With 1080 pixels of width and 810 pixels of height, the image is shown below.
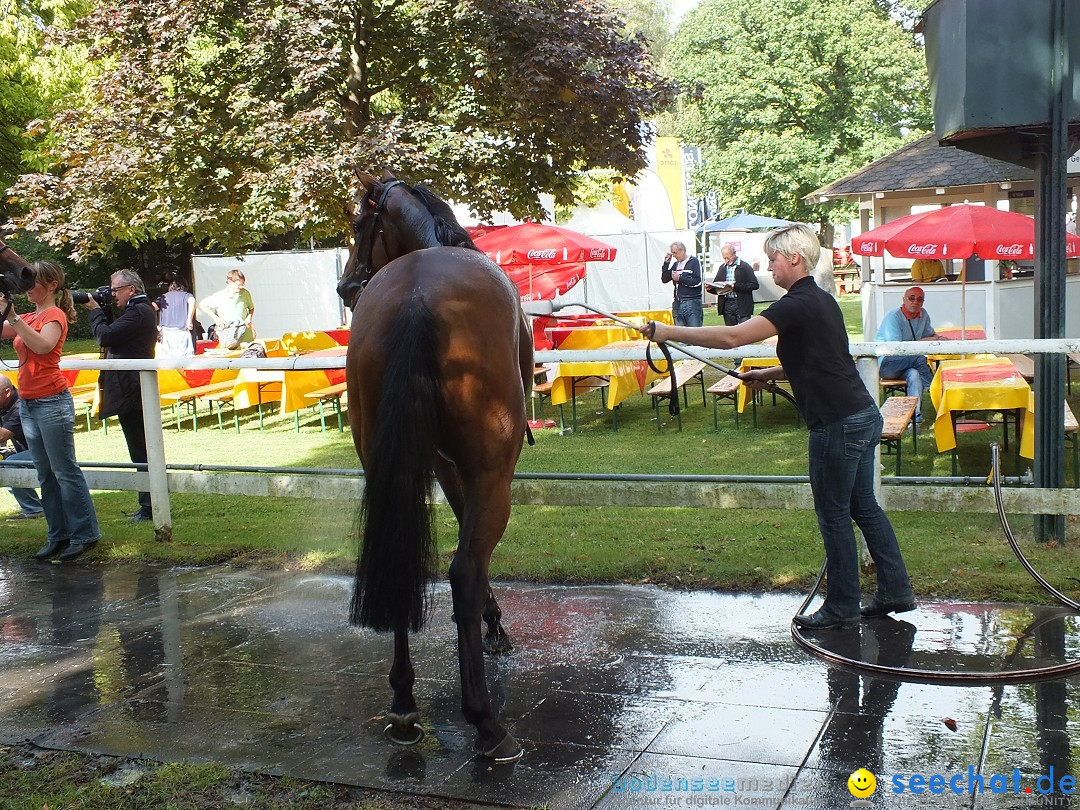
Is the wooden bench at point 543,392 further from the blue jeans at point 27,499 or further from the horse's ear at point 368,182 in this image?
the horse's ear at point 368,182

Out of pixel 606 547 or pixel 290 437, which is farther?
pixel 290 437

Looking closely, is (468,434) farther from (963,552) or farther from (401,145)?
(401,145)

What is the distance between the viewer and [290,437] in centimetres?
1274

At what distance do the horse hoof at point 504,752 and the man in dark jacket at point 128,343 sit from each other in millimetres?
5482

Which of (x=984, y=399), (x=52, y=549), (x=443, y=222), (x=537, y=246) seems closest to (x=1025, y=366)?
(x=984, y=399)

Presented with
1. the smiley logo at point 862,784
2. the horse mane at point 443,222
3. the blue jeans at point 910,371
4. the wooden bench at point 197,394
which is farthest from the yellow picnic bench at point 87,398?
the smiley logo at point 862,784

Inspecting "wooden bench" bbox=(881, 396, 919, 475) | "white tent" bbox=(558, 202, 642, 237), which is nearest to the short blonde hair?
"wooden bench" bbox=(881, 396, 919, 475)

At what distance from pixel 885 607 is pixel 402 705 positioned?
241 centimetres

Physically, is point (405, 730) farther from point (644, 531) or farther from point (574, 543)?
point (644, 531)

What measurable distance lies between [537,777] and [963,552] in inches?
140

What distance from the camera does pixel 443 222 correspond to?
480 cm

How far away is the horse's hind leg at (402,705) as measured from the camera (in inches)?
153

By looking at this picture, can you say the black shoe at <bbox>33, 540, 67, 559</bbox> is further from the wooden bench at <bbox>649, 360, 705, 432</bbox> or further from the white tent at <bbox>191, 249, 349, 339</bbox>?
the white tent at <bbox>191, 249, 349, 339</bbox>

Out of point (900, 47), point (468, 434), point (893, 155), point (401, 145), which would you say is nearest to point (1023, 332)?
point (893, 155)
